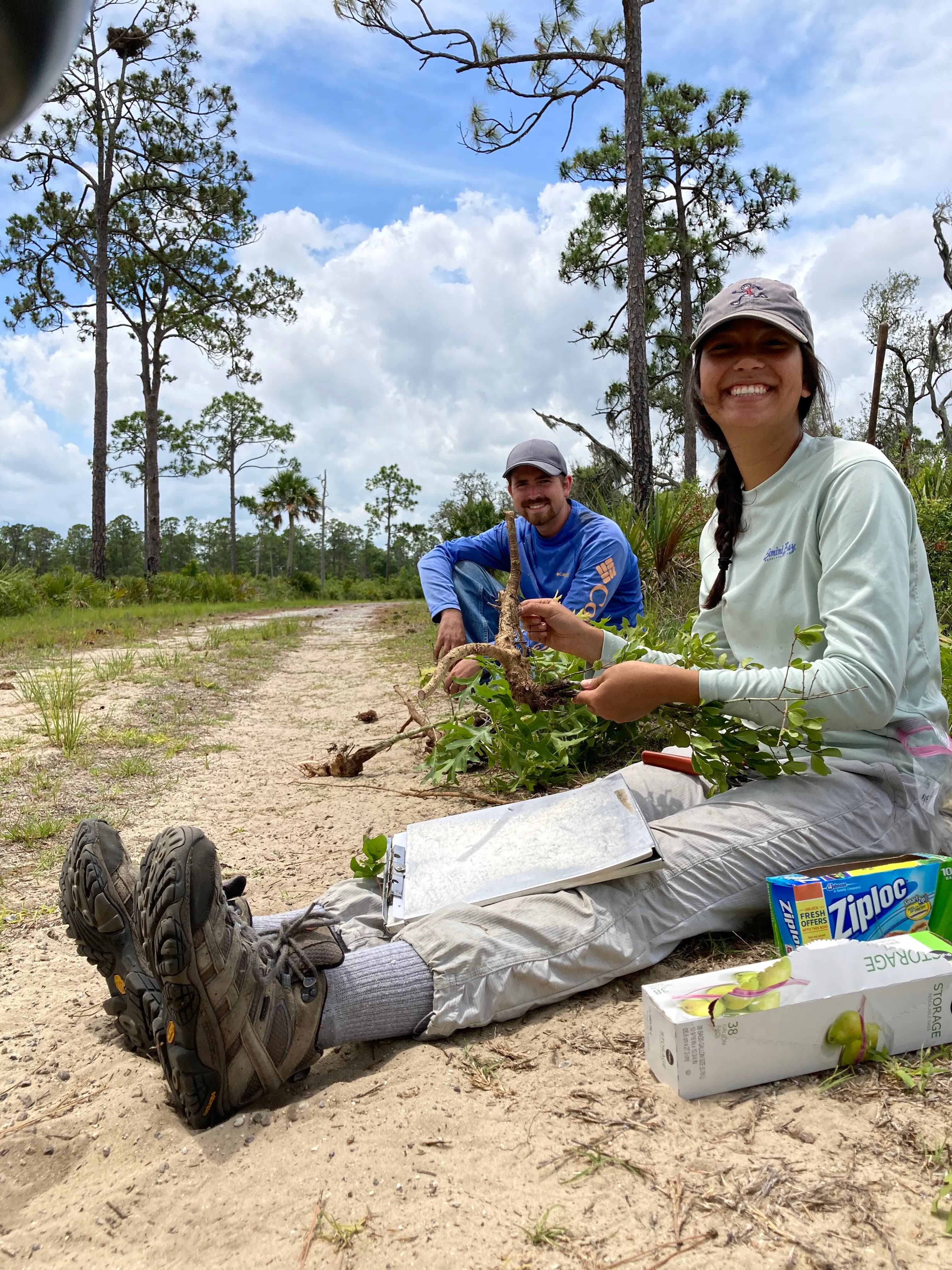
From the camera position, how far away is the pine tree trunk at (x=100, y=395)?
17.6 m

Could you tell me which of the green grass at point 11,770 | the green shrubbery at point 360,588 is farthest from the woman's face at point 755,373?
the green shrubbery at point 360,588

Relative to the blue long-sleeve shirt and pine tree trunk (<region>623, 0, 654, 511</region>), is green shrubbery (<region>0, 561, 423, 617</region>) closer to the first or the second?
pine tree trunk (<region>623, 0, 654, 511</region>)

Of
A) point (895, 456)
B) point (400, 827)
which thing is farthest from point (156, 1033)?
point (895, 456)

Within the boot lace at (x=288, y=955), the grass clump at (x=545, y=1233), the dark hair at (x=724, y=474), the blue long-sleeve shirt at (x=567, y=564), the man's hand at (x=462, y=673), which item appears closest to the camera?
the grass clump at (x=545, y=1233)

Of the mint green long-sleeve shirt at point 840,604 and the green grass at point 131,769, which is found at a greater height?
the mint green long-sleeve shirt at point 840,604

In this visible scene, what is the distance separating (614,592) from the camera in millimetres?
3756

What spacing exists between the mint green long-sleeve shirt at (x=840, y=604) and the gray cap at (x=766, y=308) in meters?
0.28

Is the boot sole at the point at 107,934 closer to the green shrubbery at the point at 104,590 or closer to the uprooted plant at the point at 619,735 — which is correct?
the uprooted plant at the point at 619,735

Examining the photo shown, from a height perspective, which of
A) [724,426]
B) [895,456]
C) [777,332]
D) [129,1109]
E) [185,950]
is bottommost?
[129,1109]

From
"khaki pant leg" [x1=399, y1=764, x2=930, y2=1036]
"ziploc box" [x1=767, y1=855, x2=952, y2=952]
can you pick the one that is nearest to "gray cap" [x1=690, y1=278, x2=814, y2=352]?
"khaki pant leg" [x1=399, y1=764, x2=930, y2=1036]

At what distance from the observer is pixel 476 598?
13.4 ft

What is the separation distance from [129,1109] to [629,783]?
4.49 ft

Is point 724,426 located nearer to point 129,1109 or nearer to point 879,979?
point 879,979

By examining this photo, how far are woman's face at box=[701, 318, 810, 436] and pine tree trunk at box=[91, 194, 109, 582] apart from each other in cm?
1767
